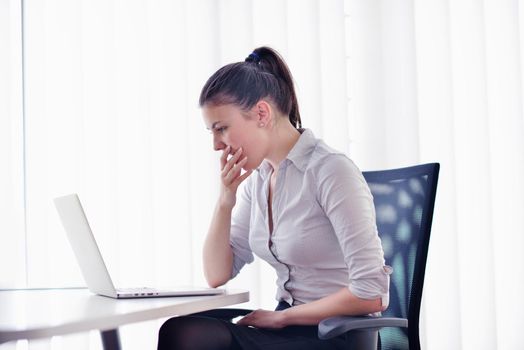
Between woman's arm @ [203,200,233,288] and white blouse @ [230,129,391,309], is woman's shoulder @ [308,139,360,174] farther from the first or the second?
woman's arm @ [203,200,233,288]

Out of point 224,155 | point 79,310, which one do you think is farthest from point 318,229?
point 79,310

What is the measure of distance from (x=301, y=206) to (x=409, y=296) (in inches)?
13.6

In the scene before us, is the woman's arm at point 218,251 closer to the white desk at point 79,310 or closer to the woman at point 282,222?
the woman at point 282,222

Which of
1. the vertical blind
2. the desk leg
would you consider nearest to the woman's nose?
the desk leg

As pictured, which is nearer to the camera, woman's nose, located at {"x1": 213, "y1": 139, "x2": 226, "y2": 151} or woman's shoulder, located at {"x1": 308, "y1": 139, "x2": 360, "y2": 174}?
woman's shoulder, located at {"x1": 308, "y1": 139, "x2": 360, "y2": 174}

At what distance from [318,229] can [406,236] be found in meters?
0.23

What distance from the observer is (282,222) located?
1.80 m

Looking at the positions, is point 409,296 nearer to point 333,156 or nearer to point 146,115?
point 333,156

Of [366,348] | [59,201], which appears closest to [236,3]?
[59,201]

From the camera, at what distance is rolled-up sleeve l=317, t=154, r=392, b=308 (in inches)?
61.5

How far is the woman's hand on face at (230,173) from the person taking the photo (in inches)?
72.1

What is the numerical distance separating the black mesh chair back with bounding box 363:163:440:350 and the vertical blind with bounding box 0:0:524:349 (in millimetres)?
953

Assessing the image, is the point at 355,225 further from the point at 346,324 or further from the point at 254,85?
the point at 254,85

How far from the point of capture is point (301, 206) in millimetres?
1751
